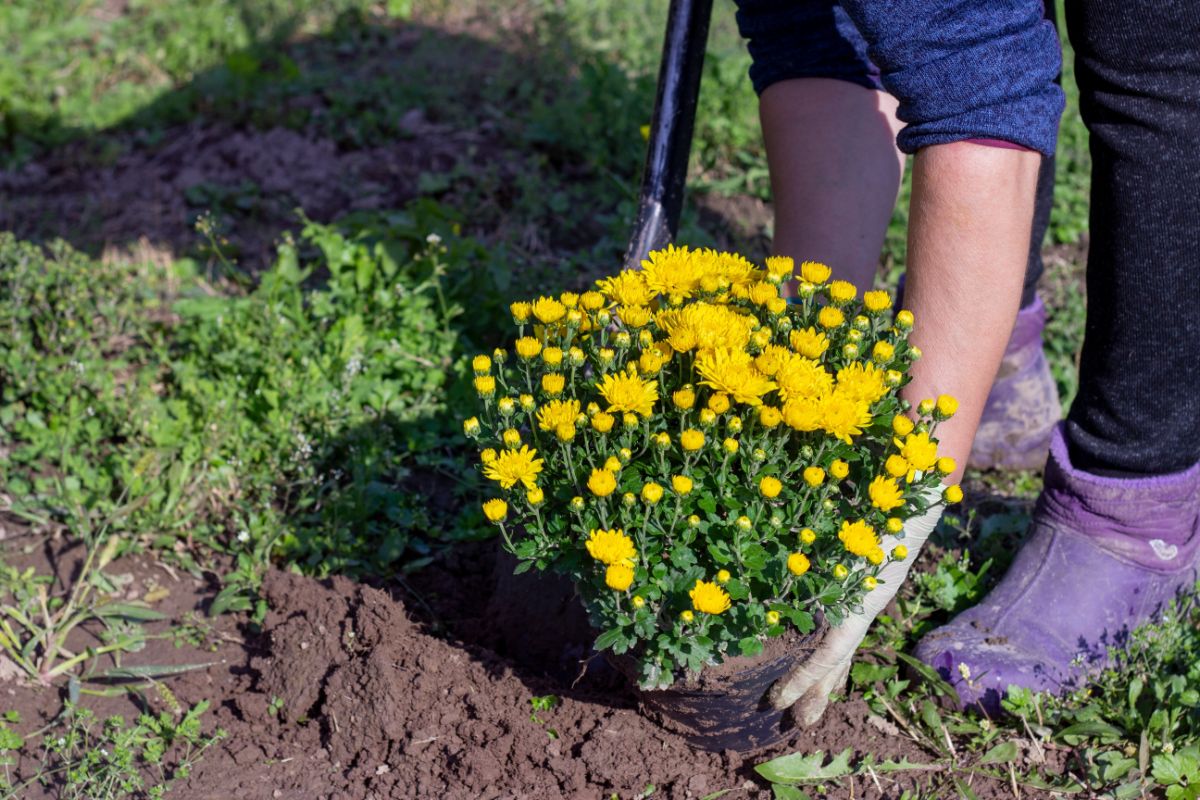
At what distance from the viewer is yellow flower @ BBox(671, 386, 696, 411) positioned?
1.71 m

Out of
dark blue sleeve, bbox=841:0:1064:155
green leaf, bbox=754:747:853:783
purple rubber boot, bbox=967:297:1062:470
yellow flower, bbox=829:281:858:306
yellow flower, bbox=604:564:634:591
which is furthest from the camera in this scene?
purple rubber boot, bbox=967:297:1062:470

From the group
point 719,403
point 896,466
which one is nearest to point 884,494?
point 896,466

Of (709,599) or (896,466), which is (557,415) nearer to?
(709,599)

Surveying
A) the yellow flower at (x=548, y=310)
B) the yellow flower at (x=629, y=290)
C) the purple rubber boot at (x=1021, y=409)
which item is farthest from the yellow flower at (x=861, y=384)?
the purple rubber boot at (x=1021, y=409)

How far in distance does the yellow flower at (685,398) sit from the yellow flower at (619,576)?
248 millimetres

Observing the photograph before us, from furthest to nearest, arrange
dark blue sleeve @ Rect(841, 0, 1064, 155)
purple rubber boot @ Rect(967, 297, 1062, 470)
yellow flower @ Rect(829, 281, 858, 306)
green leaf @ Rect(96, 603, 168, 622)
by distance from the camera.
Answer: purple rubber boot @ Rect(967, 297, 1062, 470)
green leaf @ Rect(96, 603, 168, 622)
yellow flower @ Rect(829, 281, 858, 306)
dark blue sleeve @ Rect(841, 0, 1064, 155)

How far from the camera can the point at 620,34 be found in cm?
501

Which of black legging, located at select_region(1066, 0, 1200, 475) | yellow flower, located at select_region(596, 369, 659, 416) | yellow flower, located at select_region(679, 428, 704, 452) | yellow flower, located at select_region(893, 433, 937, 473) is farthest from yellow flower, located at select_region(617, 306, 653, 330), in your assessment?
black legging, located at select_region(1066, 0, 1200, 475)

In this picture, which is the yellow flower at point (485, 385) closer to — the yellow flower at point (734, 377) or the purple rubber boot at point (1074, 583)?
the yellow flower at point (734, 377)

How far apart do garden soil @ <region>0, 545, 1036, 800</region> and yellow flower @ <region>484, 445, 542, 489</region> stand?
451 millimetres

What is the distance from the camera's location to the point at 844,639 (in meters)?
1.97

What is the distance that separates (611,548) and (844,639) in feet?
1.78

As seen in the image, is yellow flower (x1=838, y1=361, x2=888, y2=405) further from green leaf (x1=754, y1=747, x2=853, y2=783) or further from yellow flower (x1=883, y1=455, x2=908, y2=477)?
green leaf (x1=754, y1=747, x2=853, y2=783)

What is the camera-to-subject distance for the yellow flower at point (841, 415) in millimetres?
1668
